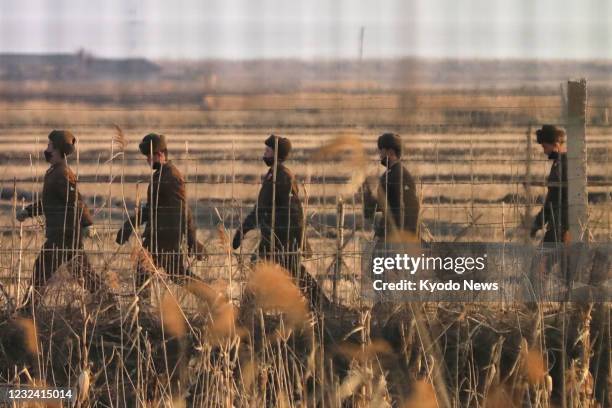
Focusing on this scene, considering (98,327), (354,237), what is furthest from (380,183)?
(98,327)

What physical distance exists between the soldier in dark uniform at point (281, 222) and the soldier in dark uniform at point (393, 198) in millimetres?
399

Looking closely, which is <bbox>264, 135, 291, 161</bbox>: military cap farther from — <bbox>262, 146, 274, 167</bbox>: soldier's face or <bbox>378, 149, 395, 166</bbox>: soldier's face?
<bbox>378, 149, 395, 166</bbox>: soldier's face

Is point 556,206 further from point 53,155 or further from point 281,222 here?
point 53,155

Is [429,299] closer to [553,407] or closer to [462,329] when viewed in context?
[462,329]

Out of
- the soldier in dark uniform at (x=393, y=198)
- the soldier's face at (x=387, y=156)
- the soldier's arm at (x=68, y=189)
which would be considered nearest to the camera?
the soldier in dark uniform at (x=393, y=198)

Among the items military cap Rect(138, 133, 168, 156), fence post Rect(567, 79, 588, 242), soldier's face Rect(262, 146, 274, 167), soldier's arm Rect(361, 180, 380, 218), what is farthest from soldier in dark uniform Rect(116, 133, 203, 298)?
fence post Rect(567, 79, 588, 242)

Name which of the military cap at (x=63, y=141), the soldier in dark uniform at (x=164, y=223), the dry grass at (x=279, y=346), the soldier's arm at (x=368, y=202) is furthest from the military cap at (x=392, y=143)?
the military cap at (x=63, y=141)

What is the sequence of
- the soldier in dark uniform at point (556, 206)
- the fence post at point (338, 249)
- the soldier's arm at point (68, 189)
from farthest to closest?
the soldier's arm at point (68, 189)
the soldier in dark uniform at point (556, 206)
the fence post at point (338, 249)

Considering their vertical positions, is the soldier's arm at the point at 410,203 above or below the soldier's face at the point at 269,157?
below

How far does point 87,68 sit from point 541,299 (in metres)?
5.02

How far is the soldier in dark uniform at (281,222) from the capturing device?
6.17 meters

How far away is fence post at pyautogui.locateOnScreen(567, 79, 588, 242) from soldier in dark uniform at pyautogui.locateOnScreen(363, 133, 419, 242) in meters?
0.80

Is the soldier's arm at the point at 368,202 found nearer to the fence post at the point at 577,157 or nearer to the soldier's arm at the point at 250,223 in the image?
the soldier's arm at the point at 250,223

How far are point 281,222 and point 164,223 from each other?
2.13 feet
